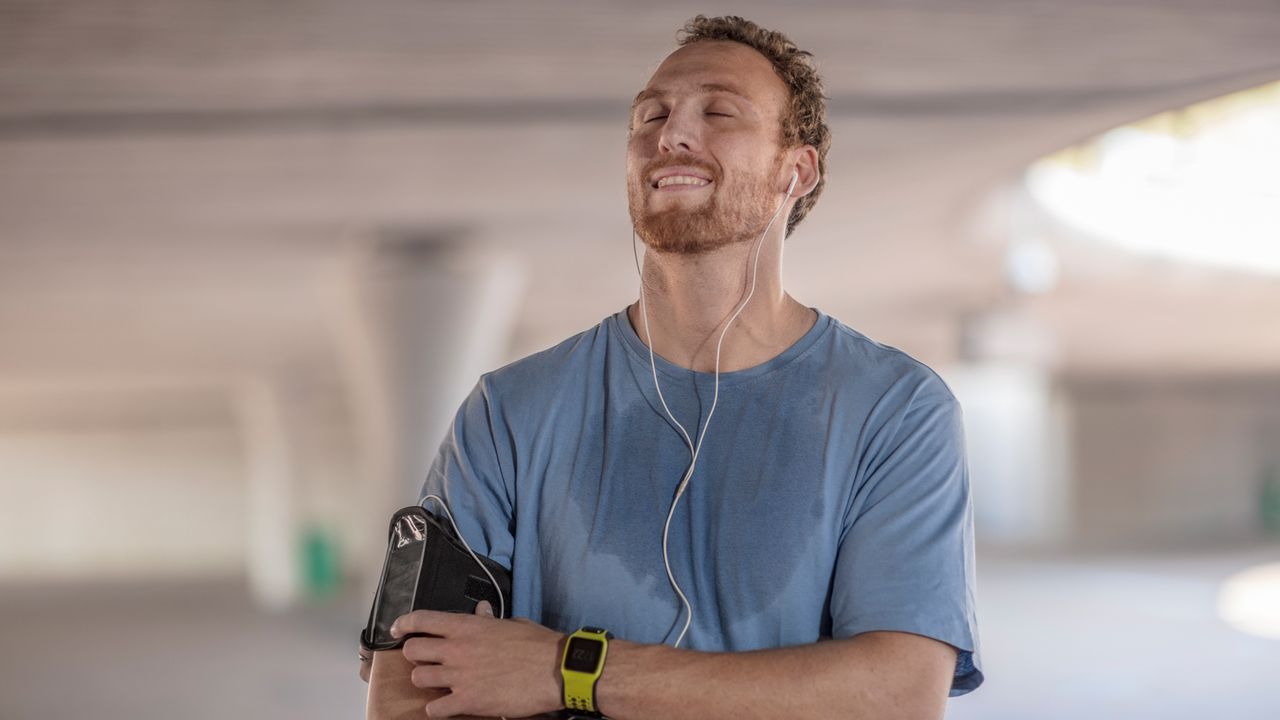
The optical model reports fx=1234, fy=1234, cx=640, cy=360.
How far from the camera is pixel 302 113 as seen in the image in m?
12.2

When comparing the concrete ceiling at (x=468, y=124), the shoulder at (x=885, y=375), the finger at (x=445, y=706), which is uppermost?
the concrete ceiling at (x=468, y=124)

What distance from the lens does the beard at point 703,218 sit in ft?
8.89

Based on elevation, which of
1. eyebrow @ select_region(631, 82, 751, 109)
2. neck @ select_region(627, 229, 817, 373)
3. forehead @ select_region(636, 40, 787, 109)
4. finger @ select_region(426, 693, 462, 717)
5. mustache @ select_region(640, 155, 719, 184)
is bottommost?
finger @ select_region(426, 693, 462, 717)

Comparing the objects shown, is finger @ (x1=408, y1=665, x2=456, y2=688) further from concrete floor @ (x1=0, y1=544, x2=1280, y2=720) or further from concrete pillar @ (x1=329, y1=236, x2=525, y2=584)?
concrete pillar @ (x1=329, y1=236, x2=525, y2=584)

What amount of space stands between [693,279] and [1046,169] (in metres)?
19.5

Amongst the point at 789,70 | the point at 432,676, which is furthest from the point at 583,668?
the point at 789,70

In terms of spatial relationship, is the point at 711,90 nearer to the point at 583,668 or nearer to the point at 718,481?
the point at 718,481

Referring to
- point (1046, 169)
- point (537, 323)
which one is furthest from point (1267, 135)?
point (537, 323)

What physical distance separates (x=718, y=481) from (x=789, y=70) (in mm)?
1008

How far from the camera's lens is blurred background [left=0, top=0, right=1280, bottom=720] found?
10219mm

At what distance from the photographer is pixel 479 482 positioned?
2.77 metres

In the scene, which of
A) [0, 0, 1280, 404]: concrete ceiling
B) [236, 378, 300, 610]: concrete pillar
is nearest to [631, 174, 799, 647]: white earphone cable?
[0, 0, 1280, 404]: concrete ceiling

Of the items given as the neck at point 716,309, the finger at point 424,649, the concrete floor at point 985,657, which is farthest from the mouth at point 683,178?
the concrete floor at point 985,657

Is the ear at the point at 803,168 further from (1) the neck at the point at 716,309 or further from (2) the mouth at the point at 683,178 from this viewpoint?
(2) the mouth at the point at 683,178
